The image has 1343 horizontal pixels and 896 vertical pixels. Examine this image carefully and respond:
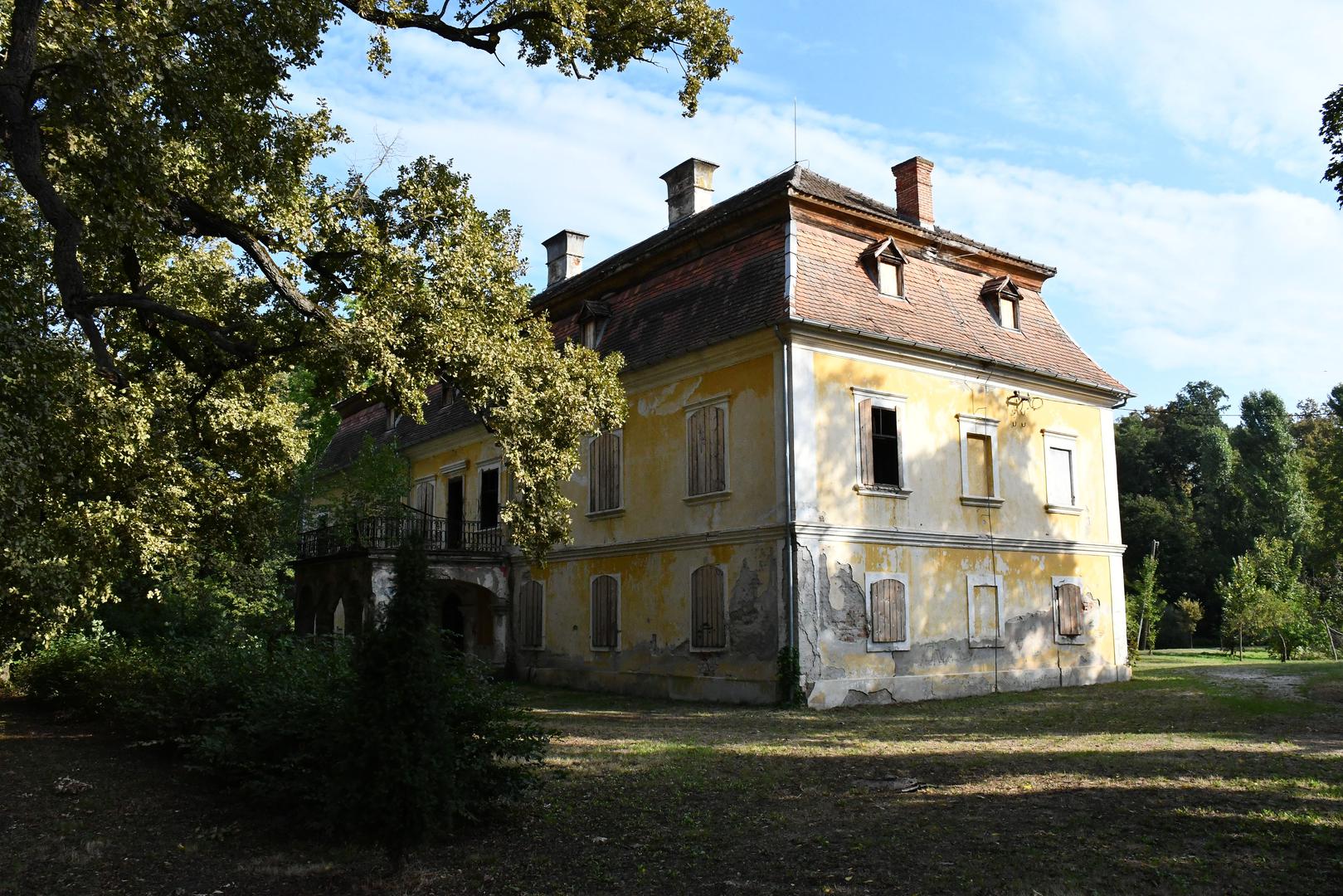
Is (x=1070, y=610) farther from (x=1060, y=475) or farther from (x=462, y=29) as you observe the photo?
(x=462, y=29)

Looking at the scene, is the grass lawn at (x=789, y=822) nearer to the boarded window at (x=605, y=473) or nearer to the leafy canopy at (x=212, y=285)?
the leafy canopy at (x=212, y=285)

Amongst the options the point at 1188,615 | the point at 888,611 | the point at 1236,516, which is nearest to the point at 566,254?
the point at 888,611

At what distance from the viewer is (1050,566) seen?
2034cm

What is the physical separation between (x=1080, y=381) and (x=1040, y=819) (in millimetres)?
16183

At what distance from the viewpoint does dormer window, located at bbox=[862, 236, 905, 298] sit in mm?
18797

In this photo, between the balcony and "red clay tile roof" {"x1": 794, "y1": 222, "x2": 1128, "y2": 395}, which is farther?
the balcony

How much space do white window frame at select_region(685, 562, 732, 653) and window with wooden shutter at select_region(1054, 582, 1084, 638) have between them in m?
7.55

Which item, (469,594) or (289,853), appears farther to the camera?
(469,594)

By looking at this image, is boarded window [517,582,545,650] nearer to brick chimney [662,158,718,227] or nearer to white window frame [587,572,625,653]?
white window frame [587,572,625,653]

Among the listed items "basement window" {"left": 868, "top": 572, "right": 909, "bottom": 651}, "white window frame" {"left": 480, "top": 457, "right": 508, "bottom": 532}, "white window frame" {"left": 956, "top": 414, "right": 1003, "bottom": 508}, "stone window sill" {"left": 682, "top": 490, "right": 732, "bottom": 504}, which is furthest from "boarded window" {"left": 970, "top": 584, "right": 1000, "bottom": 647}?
A: "white window frame" {"left": 480, "top": 457, "right": 508, "bottom": 532}

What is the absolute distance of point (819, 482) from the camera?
16797mm

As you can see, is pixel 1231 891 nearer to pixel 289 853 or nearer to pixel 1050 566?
pixel 289 853

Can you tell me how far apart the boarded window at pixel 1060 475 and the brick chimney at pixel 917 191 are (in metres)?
5.53

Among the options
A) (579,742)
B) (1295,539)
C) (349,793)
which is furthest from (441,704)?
(1295,539)
